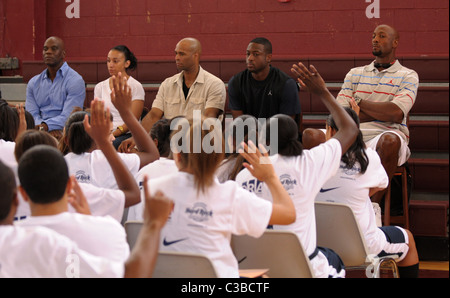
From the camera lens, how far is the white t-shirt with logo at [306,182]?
9.11ft

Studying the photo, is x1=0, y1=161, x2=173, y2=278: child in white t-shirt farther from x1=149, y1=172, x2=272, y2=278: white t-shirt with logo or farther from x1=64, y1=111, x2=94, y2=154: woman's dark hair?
x1=64, y1=111, x2=94, y2=154: woman's dark hair

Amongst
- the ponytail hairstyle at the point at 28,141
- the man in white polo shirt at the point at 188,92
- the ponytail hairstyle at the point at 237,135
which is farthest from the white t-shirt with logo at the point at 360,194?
the man in white polo shirt at the point at 188,92

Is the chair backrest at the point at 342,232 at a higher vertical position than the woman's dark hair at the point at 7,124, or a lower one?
lower

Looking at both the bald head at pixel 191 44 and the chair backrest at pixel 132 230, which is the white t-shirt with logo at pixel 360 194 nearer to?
the chair backrest at pixel 132 230

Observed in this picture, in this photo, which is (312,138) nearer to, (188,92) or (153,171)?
(188,92)

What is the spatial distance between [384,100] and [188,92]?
165cm

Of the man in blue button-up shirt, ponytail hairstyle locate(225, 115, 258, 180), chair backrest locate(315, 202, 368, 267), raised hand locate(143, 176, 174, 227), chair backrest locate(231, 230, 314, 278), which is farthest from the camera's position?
the man in blue button-up shirt

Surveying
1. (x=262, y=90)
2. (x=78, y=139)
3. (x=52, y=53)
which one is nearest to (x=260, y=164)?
(x=78, y=139)

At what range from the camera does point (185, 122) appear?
2.64 m

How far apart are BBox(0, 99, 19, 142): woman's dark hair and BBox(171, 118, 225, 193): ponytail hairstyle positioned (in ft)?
5.31

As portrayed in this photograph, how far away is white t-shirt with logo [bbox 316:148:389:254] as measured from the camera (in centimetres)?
337

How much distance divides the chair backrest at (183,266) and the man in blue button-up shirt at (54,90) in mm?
3830

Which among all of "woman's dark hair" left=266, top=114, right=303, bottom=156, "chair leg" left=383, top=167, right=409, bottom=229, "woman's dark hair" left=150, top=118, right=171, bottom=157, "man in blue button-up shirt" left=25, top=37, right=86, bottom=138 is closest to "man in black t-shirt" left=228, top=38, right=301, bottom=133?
"chair leg" left=383, top=167, right=409, bottom=229

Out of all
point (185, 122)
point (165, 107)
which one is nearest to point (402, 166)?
point (165, 107)
